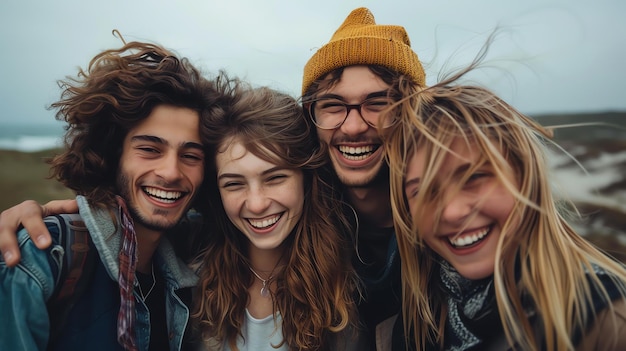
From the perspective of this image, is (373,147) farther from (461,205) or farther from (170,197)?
(170,197)

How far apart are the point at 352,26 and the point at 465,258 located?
6.08 ft

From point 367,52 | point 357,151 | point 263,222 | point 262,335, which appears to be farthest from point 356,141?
point 262,335

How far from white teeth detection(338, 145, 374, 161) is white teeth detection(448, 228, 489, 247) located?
0.81 meters

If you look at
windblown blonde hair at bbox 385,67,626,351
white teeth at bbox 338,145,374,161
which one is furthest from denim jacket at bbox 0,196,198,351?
windblown blonde hair at bbox 385,67,626,351

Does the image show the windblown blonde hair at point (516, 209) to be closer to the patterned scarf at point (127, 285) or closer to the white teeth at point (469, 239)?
the white teeth at point (469, 239)

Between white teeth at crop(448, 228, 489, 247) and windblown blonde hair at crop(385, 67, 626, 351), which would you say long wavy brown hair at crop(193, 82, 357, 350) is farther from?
white teeth at crop(448, 228, 489, 247)

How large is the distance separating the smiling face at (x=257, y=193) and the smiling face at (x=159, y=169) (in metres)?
0.22

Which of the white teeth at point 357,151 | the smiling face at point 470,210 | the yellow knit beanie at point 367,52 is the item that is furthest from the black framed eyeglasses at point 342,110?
the smiling face at point 470,210

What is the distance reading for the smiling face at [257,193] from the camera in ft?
7.15

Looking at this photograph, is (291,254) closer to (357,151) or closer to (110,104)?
(357,151)

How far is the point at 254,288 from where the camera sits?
2.43 meters

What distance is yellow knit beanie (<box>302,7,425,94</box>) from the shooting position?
7.82ft

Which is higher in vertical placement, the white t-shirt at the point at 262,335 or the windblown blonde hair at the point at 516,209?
the windblown blonde hair at the point at 516,209

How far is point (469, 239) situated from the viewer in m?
1.58
